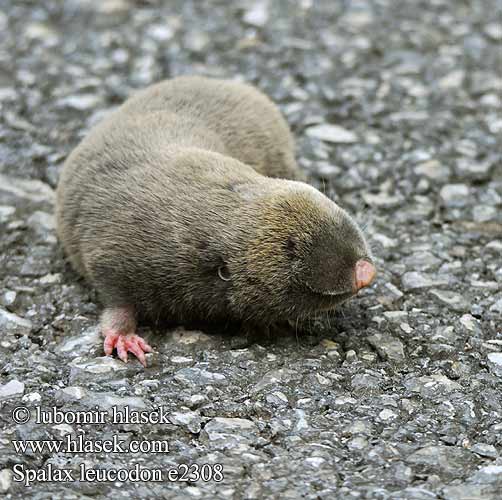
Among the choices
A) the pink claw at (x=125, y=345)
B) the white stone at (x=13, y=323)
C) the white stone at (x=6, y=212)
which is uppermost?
the pink claw at (x=125, y=345)

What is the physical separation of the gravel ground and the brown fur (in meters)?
0.24

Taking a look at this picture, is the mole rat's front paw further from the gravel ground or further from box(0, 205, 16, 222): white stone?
box(0, 205, 16, 222): white stone

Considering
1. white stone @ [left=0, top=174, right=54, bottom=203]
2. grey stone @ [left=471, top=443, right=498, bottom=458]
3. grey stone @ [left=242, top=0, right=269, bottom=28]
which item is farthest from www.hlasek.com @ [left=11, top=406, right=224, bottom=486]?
grey stone @ [left=242, top=0, right=269, bottom=28]

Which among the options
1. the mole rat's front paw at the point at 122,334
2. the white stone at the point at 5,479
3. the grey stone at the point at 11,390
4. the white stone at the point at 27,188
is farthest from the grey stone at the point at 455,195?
the white stone at the point at 5,479

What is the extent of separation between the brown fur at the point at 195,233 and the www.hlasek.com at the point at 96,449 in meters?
0.76

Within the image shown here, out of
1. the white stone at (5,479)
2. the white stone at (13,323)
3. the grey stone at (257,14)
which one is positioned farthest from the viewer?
the grey stone at (257,14)

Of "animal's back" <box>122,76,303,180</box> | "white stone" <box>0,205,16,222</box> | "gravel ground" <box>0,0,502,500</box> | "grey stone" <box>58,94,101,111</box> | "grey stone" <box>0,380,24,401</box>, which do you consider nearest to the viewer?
"gravel ground" <box>0,0,502,500</box>

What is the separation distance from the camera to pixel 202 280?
15.4 feet

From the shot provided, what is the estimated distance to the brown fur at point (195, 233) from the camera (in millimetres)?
4559

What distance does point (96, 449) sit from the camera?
3.97 meters

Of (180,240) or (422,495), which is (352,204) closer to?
(180,240)

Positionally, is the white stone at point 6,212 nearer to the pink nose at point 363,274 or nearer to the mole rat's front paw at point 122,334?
the mole rat's front paw at point 122,334

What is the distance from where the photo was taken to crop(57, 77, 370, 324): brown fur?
15.0ft

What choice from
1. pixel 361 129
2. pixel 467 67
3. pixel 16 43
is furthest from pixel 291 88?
pixel 16 43
